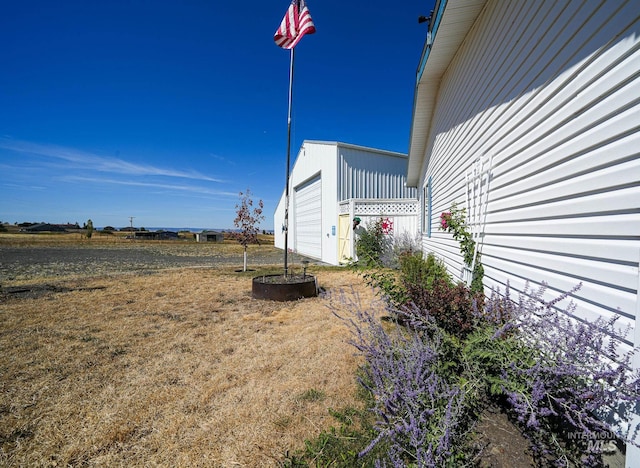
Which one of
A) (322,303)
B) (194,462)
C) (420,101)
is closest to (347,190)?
(420,101)

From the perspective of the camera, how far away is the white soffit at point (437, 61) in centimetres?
413

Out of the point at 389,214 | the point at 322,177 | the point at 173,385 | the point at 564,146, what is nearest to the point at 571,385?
the point at 564,146

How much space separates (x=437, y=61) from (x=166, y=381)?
6.54 meters

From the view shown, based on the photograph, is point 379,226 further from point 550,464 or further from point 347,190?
point 550,464

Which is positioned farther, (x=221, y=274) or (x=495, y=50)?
(x=221, y=274)

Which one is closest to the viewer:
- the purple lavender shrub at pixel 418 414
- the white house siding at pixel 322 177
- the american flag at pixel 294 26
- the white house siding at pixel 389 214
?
the purple lavender shrub at pixel 418 414

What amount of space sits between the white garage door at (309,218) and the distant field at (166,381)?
338 inches

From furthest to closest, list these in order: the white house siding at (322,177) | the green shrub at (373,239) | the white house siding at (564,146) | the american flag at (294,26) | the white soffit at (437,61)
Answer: the white house siding at (322,177) → the green shrub at (373,239) → the american flag at (294,26) → the white soffit at (437,61) → the white house siding at (564,146)

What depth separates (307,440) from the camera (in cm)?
194

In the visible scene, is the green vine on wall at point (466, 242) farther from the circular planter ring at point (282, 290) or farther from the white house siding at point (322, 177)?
the white house siding at point (322, 177)

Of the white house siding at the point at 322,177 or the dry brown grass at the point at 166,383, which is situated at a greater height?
the white house siding at the point at 322,177

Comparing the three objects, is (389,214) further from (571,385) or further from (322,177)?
(571,385)

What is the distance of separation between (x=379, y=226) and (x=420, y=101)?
14.2 feet

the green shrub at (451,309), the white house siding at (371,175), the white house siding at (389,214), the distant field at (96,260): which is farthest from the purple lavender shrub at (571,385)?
the distant field at (96,260)
